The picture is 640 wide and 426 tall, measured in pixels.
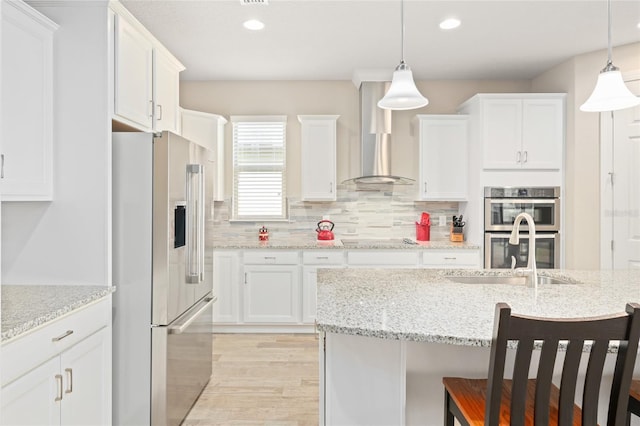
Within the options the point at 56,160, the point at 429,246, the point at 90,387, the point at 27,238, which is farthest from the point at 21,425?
the point at 429,246

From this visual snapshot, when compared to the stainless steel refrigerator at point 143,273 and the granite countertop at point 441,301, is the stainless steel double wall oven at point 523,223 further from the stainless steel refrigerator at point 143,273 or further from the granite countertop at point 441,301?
the stainless steel refrigerator at point 143,273

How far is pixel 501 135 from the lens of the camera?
4.30 metres

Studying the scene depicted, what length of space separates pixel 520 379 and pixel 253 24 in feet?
10.2

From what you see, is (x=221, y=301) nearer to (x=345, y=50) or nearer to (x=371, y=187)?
(x=371, y=187)

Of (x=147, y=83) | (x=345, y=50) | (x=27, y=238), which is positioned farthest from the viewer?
(x=345, y=50)

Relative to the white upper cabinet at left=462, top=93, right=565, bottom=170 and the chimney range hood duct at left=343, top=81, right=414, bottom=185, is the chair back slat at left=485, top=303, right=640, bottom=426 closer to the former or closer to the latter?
the white upper cabinet at left=462, top=93, right=565, bottom=170

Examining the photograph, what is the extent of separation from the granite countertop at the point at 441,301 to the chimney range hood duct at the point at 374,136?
7.05 feet

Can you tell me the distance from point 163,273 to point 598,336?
1.99 meters

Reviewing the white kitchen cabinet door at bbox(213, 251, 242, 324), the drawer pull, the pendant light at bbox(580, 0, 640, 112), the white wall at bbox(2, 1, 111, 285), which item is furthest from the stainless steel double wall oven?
the drawer pull

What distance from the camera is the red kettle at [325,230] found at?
15.7 feet

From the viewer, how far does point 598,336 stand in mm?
1211

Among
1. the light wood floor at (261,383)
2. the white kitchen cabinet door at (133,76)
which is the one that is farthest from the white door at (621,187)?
the white kitchen cabinet door at (133,76)

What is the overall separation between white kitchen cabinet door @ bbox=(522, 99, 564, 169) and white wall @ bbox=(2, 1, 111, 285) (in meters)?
3.72

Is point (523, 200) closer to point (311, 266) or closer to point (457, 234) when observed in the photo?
point (457, 234)
